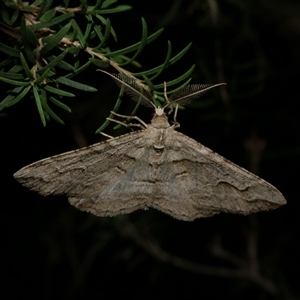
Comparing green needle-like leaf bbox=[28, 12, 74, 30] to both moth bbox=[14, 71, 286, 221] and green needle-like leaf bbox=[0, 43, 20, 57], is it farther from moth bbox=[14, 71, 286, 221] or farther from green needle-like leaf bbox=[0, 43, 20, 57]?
moth bbox=[14, 71, 286, 221]

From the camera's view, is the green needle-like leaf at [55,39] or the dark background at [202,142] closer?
the green needle-like leaf at [55,39]

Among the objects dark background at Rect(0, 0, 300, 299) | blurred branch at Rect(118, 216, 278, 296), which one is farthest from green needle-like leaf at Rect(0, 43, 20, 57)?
blurred branch at Rect(118, 216, 278, 296)

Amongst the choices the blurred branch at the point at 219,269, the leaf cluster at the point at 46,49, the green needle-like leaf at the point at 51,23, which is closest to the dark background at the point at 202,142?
the blurred branch at the point at 219,269

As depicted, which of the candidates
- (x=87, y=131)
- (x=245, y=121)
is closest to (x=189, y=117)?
(x=245, y=121)

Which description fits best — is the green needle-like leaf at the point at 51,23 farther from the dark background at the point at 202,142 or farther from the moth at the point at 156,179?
the dark background at the point at 202,142

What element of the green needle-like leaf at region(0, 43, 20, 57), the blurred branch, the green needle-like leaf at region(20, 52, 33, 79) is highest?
the green needle-like leaf at region(0, 43, 20, 57)

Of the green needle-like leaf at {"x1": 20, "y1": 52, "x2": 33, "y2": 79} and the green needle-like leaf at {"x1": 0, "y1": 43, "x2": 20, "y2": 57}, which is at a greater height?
the green needle-like leaf at {"x1": 0, "y1": 43, "x2": 20, "y2": 57}
